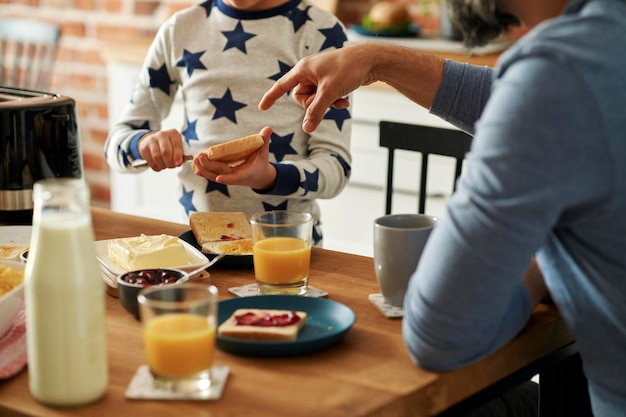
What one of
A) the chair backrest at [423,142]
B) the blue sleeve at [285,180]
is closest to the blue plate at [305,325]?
the blue sleeve at [285,180]

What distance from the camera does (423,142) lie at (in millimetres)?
1704

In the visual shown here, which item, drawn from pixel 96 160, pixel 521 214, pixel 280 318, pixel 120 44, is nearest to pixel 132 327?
pixel 280 318

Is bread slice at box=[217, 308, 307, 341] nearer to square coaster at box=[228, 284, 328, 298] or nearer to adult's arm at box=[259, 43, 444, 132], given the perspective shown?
square coaster at box=[228, 284, 328, 298]

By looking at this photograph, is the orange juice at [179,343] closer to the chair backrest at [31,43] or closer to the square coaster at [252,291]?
the square coaster at [252,291]

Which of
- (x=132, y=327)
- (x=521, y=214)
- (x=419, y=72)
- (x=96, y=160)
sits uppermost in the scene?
(x=419, y=72)

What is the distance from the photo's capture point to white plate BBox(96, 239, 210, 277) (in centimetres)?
121

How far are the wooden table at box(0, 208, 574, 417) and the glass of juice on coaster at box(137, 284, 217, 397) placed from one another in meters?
0.03

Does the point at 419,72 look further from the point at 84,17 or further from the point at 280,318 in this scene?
the point at 84,17

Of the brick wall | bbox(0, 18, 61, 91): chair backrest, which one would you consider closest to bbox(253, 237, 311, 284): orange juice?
bbox(0, 18, 61, 91): chair backrest

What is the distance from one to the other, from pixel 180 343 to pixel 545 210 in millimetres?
385

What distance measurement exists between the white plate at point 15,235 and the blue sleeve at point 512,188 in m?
0.75

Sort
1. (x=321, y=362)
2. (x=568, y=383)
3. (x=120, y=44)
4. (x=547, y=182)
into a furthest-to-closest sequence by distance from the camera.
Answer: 1. (x=120, y=44)
2. (x=568, y=383)
3. (x=321, y=362)
4. (x=547, y=182)

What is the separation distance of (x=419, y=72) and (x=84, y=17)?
2713mm

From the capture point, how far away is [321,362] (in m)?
0.99
